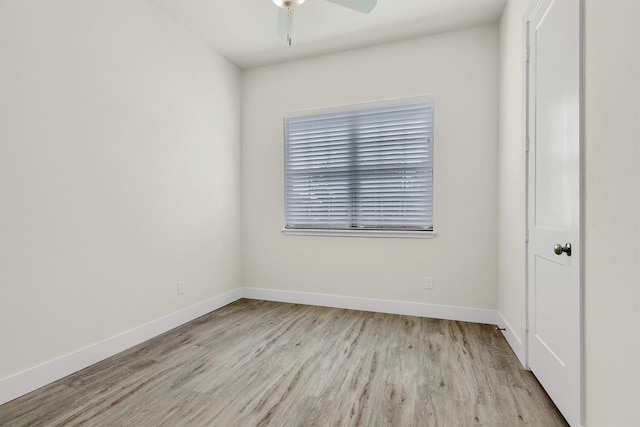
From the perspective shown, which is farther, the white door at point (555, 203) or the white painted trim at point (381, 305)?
the white painted trim at point (381, 305)

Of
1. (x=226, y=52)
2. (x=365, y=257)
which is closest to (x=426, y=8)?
(x=226, y=52)

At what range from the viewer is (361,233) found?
138 inches

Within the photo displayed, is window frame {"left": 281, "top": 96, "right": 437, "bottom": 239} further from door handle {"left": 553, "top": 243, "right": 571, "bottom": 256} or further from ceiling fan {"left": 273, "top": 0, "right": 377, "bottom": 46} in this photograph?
door handle {"left": 553, "top": 243, "right": 571, "bottom": 256}

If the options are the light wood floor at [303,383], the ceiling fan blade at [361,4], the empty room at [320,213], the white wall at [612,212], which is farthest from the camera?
the ceiling fan blade at [361,4]

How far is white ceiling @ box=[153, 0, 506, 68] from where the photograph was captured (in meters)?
2.78

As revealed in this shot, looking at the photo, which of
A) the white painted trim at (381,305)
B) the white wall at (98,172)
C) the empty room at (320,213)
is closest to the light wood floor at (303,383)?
the empty room at (320,213)

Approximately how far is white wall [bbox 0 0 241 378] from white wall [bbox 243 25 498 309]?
0.63 metres

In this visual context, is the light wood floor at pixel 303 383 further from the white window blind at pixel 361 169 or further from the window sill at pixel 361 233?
the white window blind at pixel 361 169

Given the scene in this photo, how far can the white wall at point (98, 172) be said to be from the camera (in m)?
1.88

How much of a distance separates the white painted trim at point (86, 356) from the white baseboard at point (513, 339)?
2.85 metres

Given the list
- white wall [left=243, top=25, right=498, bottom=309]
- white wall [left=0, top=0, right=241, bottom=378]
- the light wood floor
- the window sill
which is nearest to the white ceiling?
white wall [left=243, top=25, right=498, bottom=309]

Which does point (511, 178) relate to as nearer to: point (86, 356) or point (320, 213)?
point (320, 213)

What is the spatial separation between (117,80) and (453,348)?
332cm

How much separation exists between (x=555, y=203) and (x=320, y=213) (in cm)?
233
